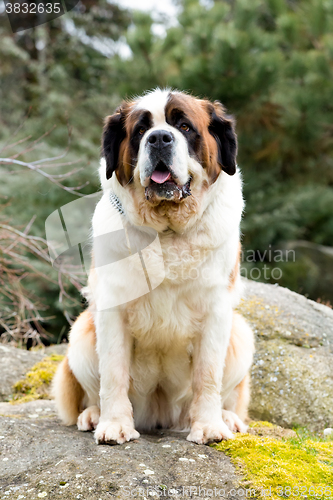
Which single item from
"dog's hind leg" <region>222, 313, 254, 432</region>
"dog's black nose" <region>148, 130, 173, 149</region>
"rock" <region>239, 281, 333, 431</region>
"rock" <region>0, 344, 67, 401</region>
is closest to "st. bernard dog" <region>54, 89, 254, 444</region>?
"dog's black nose" <region>148, 130, 173, 149</region>

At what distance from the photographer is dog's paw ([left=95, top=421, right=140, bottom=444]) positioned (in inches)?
112

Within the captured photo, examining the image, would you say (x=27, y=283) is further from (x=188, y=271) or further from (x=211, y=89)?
(x=188, y=271)

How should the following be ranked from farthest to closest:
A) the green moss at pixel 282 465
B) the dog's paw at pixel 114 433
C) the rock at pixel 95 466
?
the dog's paw at pixel 114 433 < the green moss at pixel 282 465 < the rock at pixel 95 466

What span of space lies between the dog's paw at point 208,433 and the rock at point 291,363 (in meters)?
1.39

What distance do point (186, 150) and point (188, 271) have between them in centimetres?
73

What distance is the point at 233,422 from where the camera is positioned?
3.40 metres

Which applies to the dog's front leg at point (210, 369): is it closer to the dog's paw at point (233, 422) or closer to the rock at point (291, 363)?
the dog's paw at point (233, 422)

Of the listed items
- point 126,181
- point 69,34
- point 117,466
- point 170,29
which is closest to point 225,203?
point 126,181

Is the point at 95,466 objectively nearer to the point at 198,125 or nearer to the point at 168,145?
the point at 168,145

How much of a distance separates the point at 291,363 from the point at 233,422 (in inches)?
45.7

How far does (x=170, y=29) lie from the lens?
9844mm

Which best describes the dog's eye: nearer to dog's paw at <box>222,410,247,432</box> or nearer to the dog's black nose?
the dog's black nose

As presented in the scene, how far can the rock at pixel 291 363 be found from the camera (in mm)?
4152

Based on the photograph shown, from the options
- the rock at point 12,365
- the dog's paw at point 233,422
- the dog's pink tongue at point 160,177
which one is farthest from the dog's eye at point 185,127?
the rock at point 12,365
